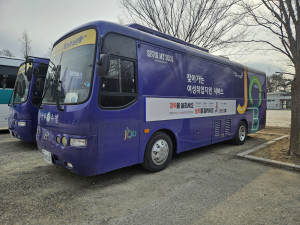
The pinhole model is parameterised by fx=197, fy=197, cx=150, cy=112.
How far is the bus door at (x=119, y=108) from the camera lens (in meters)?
3.44

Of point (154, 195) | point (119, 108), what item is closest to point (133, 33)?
point (119, 108)

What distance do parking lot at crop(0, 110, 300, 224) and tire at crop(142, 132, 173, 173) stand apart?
182mm

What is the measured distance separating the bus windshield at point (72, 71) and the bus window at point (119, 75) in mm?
286

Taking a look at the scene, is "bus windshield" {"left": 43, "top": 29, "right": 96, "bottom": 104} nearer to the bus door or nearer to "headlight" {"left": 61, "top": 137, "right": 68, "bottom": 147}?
the bus door

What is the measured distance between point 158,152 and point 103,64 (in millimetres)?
Answer: 2281

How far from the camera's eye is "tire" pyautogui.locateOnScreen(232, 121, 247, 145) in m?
7.20

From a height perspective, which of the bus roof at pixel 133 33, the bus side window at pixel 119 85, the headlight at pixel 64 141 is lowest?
the headlight at pixel 64 141

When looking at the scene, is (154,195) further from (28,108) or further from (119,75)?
(28,108)

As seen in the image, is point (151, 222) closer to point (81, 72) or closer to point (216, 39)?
point (81, 72)

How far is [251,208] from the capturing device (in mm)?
2975

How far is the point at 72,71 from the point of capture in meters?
3.67

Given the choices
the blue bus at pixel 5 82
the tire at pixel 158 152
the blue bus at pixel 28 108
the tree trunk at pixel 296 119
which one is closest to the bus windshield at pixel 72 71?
the tire at pixel 158 152

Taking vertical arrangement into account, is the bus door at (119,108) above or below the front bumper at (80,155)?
above

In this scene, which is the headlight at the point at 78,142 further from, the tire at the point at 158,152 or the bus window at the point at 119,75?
the tire at the point at 158,152
